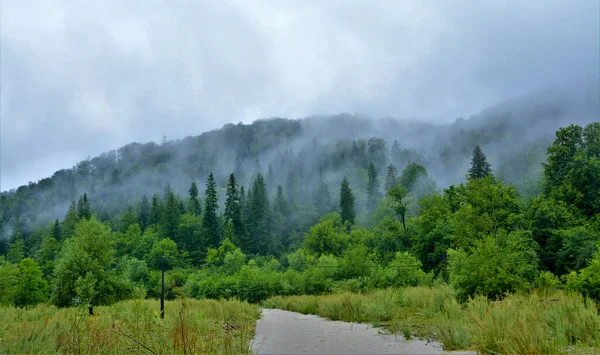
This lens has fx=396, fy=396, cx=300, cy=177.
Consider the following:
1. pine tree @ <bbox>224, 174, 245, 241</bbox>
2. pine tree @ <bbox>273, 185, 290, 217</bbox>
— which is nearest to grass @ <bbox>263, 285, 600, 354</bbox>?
pine tree @ <bbox>224, 174, 245, 241</bbox>

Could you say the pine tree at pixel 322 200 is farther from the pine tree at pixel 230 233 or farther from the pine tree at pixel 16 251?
the pine tree at pixel 16 251

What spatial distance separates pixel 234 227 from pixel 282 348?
306 feet

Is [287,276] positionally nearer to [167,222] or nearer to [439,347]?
[439,347]

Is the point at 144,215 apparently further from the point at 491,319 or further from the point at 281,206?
the point at 491,319

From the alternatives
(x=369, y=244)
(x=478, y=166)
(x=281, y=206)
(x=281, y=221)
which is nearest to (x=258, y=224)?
(x=281, y=221)

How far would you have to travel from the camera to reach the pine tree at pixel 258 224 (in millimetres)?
103787

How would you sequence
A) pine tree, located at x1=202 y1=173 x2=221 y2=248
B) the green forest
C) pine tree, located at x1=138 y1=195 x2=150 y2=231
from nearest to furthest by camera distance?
the green forest, pine tree, located at x1=202 y1=173 x2=221 y2=248, pine tree, located at x1=138 y1=195 x2=150 y2=231

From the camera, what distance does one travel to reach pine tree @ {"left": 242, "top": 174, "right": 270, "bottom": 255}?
104m

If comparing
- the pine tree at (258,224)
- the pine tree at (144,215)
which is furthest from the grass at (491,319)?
the pine tree at (144,215)

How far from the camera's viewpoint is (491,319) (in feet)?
33.3

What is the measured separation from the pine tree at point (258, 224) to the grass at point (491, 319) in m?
71.4

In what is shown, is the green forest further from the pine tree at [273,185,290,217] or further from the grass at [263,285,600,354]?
the grass at [263,285,600,354]

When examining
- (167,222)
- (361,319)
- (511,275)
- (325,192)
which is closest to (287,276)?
(361,319)

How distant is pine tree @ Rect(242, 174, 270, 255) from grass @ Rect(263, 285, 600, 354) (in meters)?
71.4
